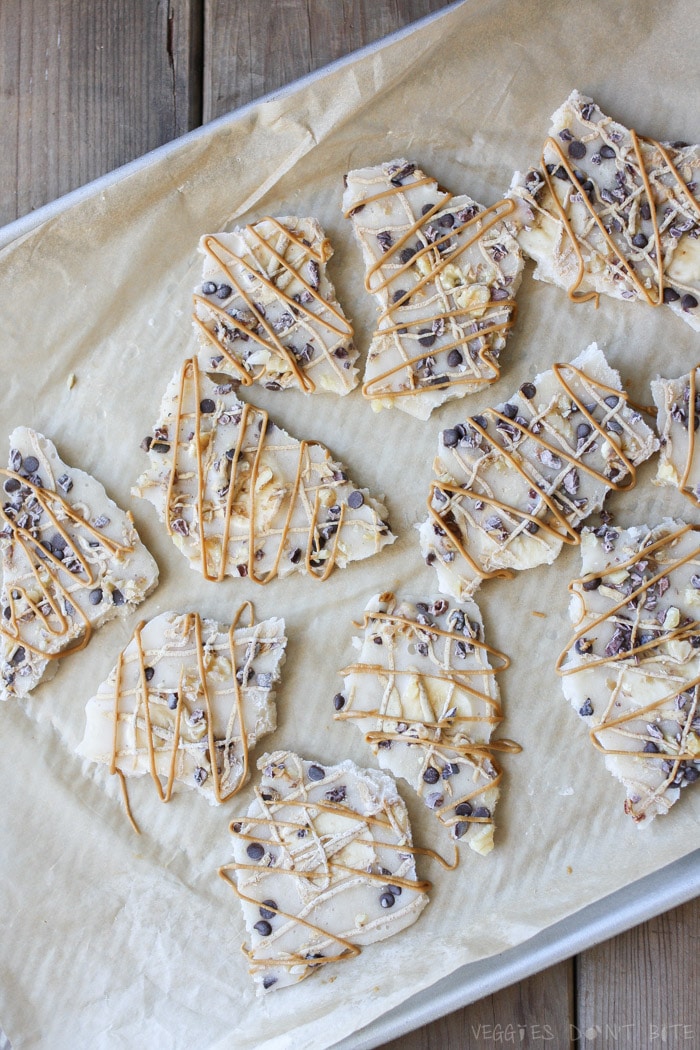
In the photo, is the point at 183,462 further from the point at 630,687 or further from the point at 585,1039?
the point at 585,1039

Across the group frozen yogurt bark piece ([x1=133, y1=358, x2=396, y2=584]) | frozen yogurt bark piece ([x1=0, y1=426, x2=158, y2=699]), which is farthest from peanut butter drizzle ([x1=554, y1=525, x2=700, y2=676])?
frozen yogurt bark piece ([x1=0, y1=426, x2=158, y2=699])

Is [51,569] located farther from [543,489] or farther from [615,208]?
[615,208]

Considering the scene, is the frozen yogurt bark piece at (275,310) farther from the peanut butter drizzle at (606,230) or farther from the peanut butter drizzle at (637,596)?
the peanut butter drizzle at (637,596)

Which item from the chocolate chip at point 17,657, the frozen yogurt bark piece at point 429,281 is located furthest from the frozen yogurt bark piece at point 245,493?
the chocolate chip at point 17,657

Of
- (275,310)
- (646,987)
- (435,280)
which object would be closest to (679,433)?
(435,280)

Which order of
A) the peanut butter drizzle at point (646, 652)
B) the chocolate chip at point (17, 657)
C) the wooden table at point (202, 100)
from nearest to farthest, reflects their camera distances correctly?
the peanut butter drizzle at point (646, 652) < the wooden table at point (202, 100) < the chocolate chip at point (17, 657)

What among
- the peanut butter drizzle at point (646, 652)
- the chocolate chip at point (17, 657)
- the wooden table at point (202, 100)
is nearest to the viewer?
the peanut butter drizzle at point (646, 652)
